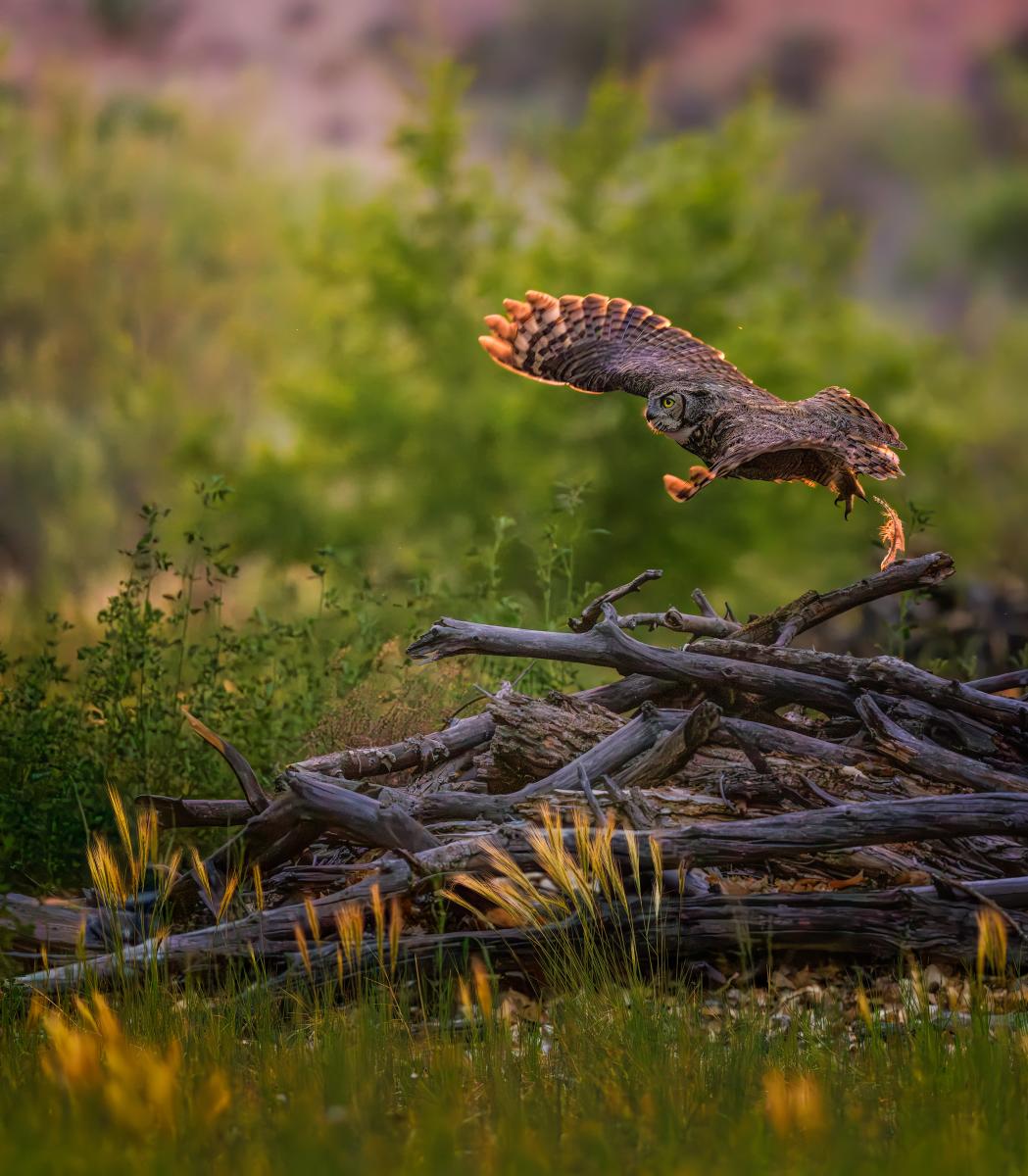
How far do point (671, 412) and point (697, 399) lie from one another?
0.12m

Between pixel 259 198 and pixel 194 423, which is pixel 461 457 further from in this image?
pixel 259 198

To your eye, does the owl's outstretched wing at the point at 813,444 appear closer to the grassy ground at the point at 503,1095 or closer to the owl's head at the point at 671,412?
the owl's head at the point at 671,412

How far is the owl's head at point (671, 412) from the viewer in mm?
5609

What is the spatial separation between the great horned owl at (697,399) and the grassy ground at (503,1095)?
230 centimetres

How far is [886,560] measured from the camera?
5184mm

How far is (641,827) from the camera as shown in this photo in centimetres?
434

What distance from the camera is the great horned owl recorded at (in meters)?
5.09

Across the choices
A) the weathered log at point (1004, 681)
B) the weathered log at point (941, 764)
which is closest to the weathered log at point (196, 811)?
the weathered log at point (941, 764)

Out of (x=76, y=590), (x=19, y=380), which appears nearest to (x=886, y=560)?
(x=76, y=590)

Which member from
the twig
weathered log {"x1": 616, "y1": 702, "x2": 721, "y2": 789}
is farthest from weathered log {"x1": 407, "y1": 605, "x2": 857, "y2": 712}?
weathered log {"x1": 616, "y1": 702, "x2": 721, "y2": 789}

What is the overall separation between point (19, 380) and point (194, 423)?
134 inches

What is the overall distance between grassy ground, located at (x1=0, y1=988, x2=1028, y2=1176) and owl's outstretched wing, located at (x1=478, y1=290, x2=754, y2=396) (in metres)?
3.24

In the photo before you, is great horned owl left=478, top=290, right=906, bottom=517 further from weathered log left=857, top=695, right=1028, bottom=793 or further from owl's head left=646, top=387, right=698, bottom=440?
weathered log left=857, top=695, right=1028, bottom=793

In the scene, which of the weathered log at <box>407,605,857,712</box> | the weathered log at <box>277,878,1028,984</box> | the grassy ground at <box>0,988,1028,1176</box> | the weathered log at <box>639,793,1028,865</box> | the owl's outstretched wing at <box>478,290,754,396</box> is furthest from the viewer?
the owl's outstretched wing at <box>478,290,754,396</box>
